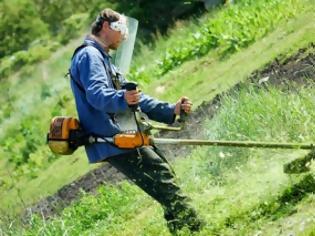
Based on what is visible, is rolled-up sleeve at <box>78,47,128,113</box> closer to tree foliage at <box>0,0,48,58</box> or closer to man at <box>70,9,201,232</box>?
man at <box>70,9,201,232</box>

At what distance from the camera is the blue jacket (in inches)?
290

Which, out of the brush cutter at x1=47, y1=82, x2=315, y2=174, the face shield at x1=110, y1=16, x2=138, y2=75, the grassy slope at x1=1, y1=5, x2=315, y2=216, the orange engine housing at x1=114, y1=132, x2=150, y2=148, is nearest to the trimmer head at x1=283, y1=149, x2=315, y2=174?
the brush cutter at x1=47, y1=82, x2=315, y2=174

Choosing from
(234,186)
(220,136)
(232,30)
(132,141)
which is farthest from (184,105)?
(232,30)

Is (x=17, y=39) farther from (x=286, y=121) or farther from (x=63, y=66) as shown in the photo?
(x=286, y=121)

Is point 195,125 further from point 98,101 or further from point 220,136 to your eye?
point 98,101

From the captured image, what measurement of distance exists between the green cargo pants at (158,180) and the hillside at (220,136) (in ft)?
0.79

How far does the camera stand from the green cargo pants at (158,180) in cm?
784

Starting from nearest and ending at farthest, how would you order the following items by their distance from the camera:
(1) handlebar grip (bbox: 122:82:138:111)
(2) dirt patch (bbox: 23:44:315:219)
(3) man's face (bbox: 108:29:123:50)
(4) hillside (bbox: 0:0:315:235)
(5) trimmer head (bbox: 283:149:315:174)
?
(1) handlebar grip (bbox: 122:82:138:111) → (5) trimmer head (bbox: 283:149:315:174) → (3) man's face (bbox: 108:29:123:50) → (4) hillside (bbox: 0:0:315:235) → (2) dirt patch (bbox: 23:44:315:219)

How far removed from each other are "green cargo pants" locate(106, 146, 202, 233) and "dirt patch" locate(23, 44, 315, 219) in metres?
4.85

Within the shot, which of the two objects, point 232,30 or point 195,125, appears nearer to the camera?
point 195,125

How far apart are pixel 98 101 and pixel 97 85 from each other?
13 centimetres

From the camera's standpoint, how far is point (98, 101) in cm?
738

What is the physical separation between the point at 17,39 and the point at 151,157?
163 feet

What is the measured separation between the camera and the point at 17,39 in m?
56.6
